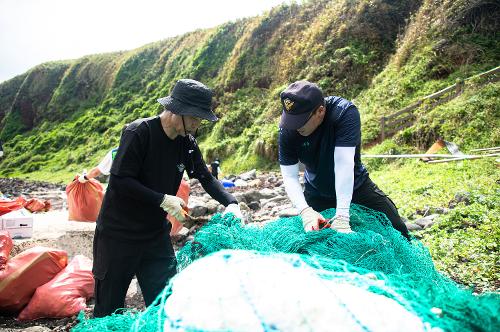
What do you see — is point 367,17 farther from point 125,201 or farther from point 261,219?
point 125,201

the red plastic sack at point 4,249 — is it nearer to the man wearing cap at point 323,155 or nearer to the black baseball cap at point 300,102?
the man wearing cap at point 323,155

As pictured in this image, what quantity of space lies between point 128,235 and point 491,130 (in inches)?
347

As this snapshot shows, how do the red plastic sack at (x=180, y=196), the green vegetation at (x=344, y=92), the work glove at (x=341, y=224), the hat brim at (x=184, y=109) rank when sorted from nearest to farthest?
the work glove at (x=341, y=224) < the hat brim at (x=184, y=109) < the red plastic sack at (x=180, y=196) < the green vegetation at (x=344, y=92)

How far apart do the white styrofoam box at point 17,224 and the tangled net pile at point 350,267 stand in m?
4.38

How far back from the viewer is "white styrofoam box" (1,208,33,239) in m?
5.30

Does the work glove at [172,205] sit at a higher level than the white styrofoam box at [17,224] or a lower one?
higher

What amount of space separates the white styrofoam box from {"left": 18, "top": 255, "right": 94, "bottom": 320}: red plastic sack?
66.2 inches

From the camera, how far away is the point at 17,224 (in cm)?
537

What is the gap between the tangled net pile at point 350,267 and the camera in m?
0.99

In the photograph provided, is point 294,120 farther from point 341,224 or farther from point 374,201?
point 374,201

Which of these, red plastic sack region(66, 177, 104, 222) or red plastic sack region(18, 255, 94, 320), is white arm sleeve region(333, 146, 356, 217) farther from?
red plastic sack region(66, 177, 104, 222)

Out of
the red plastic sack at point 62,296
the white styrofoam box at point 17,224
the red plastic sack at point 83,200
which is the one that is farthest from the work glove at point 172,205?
the white styrofoam box at point 17,224

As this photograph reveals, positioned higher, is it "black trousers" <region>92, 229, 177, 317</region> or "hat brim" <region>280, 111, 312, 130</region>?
"hat brim" <region>280, 111, 312, 130</region>

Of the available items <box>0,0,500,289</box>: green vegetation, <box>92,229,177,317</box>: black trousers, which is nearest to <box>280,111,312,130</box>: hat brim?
<box>92,229,177,317</box>: black trousers
